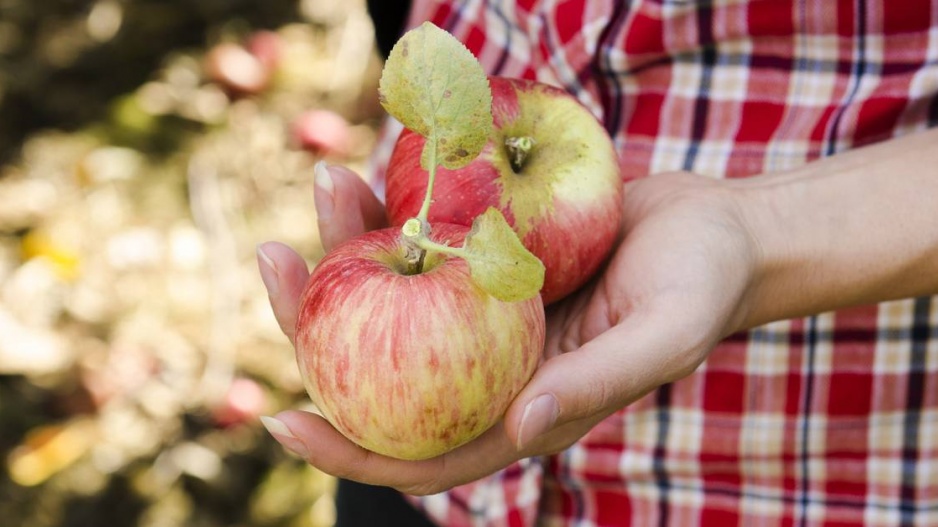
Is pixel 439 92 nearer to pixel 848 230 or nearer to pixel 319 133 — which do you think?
pixel 848 230

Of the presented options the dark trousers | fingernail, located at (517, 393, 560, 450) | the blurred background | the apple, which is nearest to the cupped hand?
fingernail, located at (517, 393, 560, 450)

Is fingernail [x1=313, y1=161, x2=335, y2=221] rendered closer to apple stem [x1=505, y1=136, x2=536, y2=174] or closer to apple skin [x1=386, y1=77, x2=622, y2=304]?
apple skin [x1=386, y1=77, x2=622, y2=304]

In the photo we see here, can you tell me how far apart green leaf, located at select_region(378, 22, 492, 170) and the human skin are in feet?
0.50

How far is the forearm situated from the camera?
2.42 feet

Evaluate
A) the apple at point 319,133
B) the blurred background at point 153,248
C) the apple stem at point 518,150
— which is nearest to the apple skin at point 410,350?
the apple stem at point 518,150

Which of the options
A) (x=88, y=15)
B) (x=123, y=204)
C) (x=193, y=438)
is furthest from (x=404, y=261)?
(x=88, y=15)

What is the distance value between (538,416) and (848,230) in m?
0.33

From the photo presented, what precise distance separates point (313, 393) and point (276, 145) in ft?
3.87

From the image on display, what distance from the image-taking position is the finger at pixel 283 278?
746mm

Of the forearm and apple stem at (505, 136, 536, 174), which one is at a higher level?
apple stem at (505, 136, 536, 174)

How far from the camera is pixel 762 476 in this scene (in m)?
0.83

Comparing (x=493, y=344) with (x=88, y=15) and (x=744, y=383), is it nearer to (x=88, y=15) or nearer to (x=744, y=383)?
(x=744, y=383)

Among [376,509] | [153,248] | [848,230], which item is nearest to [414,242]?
[848,230]

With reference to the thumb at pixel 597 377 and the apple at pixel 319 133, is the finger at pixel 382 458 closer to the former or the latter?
the thumb at pixel 597 377
